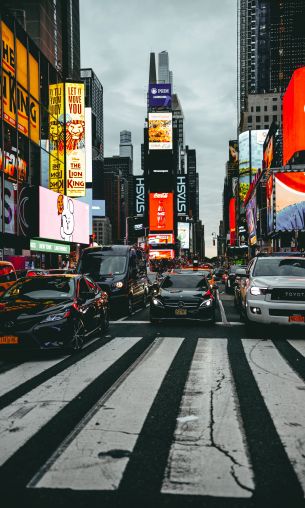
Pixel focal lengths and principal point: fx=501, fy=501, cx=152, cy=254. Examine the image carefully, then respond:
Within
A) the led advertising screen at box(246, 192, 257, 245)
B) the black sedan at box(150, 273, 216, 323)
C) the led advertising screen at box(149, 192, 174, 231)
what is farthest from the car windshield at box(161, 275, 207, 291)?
the led advertising screen at box(149, 192, 174, 231)

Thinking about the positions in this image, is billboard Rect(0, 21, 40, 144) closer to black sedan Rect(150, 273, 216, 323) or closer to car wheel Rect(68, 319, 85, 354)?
black sedan Rect(150, 273, 216, 323)

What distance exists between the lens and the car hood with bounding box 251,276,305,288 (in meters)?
10.7

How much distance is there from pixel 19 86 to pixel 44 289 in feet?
83.5

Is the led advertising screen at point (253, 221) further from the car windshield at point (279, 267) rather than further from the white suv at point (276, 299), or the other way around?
the white suv at point (276, 299)

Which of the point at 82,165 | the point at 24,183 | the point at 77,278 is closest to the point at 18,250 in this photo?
the point at 24,183

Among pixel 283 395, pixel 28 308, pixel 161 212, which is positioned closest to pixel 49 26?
pixel 161 212

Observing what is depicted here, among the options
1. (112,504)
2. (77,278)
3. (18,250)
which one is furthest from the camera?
(18,250)

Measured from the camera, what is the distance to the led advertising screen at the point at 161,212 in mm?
119250

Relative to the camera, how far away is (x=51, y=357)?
886 cm

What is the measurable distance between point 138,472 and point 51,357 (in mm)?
5362

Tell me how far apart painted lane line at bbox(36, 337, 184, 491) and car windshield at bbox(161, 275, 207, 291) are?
7438 mm

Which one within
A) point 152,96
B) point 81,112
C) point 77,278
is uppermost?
point 152,96

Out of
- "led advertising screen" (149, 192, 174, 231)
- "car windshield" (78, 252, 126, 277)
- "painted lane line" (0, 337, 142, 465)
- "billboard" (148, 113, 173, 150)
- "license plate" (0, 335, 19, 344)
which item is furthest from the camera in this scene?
"billboard" (148, 113, 173, 150)

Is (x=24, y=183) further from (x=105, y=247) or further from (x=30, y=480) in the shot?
(x=30, y=480)
